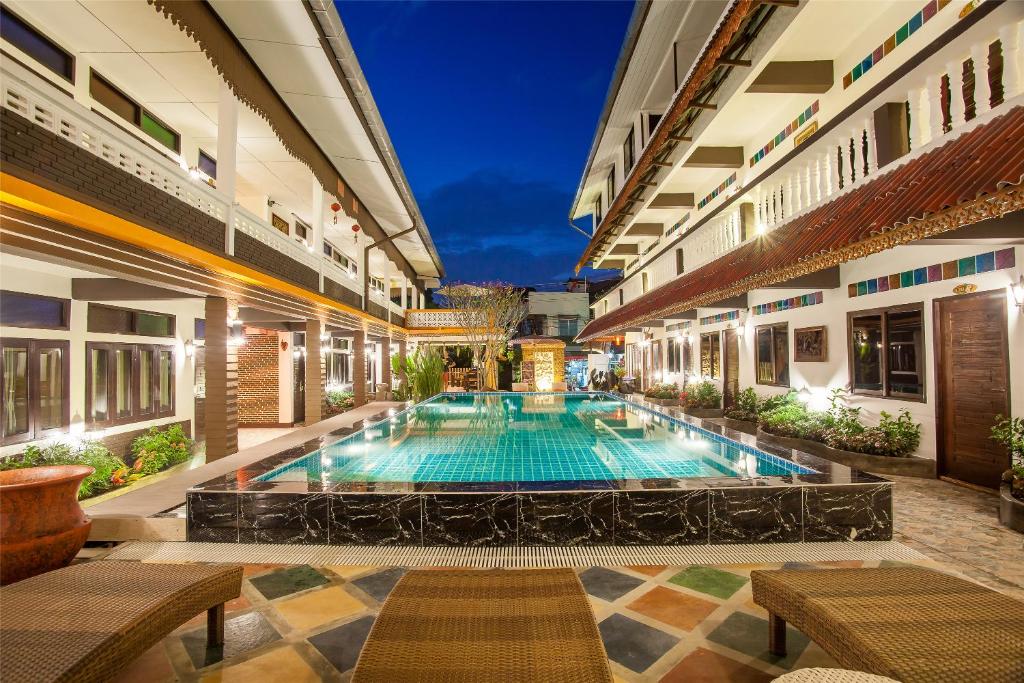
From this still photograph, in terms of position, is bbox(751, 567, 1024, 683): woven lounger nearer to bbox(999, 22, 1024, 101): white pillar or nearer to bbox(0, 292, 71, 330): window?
bbox(999, 22, 1024, 101): white pillar

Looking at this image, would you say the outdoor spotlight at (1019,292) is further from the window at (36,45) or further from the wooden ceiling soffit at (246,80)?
the window at (36,45)

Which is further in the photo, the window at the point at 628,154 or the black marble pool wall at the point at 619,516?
the window at the point at 628,154

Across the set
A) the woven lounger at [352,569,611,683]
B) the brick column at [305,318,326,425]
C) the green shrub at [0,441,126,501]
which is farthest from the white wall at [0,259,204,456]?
the woven lounger at [352,569,611,683]

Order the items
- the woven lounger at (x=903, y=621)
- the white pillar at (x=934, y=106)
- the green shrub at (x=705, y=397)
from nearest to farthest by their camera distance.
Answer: the woven lounger at (x=903, y=621), the white pillar at (x=934, y=106), the green shrub at (x=705, y=397)

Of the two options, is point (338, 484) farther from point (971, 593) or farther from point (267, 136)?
point (267, 136)

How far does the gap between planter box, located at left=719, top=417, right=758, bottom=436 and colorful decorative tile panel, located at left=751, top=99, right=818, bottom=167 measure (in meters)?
5.57

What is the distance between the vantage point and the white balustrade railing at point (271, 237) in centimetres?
834

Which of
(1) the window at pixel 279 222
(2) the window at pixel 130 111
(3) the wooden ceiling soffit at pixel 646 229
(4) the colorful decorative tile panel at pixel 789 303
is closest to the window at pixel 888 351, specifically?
(4) the colorful decorative tile panel at pixel 789 303

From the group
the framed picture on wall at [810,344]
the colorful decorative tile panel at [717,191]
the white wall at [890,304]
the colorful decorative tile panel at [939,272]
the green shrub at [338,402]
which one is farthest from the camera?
→ the green shrub at [338,402]

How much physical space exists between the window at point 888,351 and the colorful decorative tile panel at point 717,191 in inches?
188

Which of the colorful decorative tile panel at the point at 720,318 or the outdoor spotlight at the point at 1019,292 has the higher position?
the colorful decorative tile panel at the point at 720,318

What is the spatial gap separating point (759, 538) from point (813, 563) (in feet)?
1.55

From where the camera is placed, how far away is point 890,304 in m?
7.54

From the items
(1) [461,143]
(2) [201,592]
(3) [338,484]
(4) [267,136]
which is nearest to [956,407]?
(3) [338,484]
